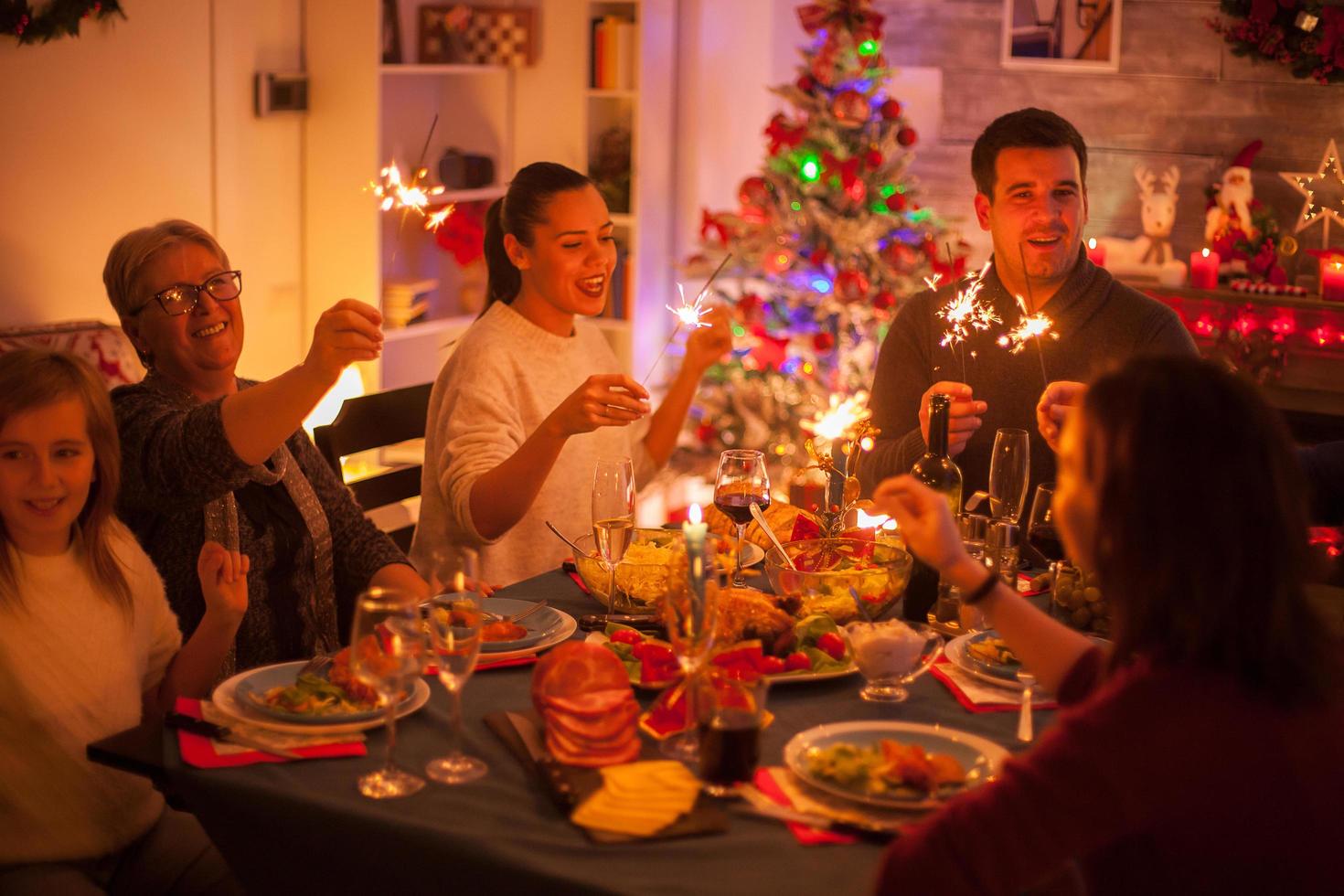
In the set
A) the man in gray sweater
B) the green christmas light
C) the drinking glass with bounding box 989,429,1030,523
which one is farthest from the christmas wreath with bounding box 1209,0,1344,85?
the drinking glass with bounding box 989,429,1030,523

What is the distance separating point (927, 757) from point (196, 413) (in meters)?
1.26

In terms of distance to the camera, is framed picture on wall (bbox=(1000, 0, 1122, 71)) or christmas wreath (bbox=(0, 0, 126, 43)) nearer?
christmas wreath (bbox=(0, 0, 126, 43))

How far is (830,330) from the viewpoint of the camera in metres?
4.95

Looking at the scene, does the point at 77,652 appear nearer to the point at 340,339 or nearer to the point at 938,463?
the point at 340,339

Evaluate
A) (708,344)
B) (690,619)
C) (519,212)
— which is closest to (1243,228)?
(708,344)

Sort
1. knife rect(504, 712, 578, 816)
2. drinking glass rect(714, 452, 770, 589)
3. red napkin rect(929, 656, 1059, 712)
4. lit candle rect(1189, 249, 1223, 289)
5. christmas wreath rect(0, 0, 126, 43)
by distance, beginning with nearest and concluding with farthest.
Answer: knife rect(504, 712, 578, 816) < red napkin rect(929, 656, 1059, 712) < drinking glass rect(714, 452, 770, 589) < christmas wreath rect(0, 0, 126, 43) < lit candle rect(1189, 249, 1223, 289)

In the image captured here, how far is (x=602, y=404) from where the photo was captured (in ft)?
7.90

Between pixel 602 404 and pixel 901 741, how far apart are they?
99cm

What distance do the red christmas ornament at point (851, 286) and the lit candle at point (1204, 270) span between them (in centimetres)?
118

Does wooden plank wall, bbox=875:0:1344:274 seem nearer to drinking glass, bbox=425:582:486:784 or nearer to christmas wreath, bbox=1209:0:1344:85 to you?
christmas wreath, bbox=1209:0:1344:85

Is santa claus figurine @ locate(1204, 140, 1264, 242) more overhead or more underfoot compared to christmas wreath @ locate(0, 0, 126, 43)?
more underfoot

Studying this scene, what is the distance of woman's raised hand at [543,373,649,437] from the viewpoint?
7.88ft

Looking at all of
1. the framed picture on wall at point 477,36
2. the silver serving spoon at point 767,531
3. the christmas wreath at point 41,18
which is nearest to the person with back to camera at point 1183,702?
the silver serving spoon at point 767,531

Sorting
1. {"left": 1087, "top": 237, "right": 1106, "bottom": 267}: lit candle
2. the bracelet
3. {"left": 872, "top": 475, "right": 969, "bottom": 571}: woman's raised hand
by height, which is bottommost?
the bracelet
